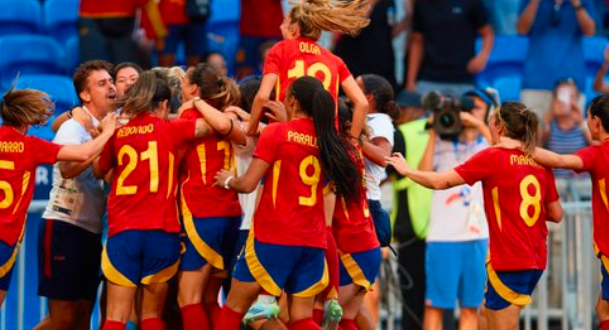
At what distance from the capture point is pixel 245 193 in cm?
1051

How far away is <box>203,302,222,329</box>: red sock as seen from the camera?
36.3 ft

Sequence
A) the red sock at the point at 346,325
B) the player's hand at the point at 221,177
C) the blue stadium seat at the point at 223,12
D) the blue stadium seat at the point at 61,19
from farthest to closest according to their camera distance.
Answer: the blue stadium seat at the point at 223,12, the blue stadium seat at the point at 61,19, the red sock at the point at 346,325, the player's hand at the point at 221,177

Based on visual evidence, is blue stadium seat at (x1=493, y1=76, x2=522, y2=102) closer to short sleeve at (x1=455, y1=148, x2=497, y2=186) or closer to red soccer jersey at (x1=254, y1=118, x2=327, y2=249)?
short sleeve at (x1=455, y1=148, x2=497, y2=186)

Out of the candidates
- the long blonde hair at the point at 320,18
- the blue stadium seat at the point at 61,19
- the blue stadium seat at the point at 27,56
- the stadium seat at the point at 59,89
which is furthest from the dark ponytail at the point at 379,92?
the blue stadium seat at the point at 61,19

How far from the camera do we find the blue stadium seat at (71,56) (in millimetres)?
16289

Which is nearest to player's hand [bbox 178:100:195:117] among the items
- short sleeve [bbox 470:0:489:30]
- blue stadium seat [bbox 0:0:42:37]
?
short sleeve [bbox 470:0:489:30]

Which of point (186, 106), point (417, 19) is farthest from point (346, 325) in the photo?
point (417, 19)

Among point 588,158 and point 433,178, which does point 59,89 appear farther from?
point 588,158

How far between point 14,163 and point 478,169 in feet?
10.4

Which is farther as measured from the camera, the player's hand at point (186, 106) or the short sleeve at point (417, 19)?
the short sleeve at point (417, 19)

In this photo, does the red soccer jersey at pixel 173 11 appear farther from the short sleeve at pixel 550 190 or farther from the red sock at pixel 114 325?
the red sock at pixel 114 325

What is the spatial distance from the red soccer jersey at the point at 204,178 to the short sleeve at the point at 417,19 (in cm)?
560

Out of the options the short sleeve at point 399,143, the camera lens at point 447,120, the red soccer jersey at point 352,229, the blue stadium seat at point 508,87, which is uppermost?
the blue stadium seat at point 508,87

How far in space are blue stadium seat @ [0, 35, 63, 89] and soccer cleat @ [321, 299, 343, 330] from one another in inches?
257
